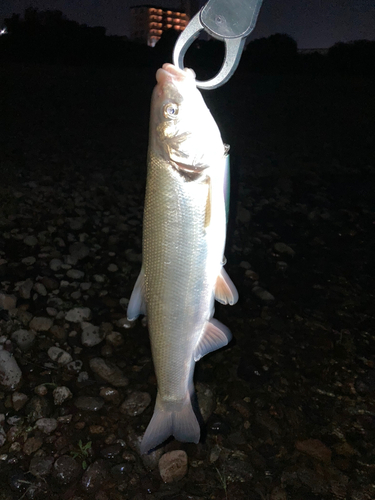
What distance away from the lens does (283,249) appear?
595cm

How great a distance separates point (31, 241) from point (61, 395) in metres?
2.68

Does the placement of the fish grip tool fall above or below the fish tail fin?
above

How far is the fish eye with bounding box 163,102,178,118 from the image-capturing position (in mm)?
1777

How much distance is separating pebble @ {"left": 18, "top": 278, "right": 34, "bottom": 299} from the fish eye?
3.31m

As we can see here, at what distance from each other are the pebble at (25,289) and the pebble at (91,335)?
808 mm

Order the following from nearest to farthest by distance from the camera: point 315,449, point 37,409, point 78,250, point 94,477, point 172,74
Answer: point 172,74 → point 94,477 → point 315,449 → point 37,409 → point 78,250

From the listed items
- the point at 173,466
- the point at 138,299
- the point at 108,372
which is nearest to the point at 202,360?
the point at 108,372

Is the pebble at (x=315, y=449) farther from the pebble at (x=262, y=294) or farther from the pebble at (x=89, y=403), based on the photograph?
the pebble at (x=262, y=294)

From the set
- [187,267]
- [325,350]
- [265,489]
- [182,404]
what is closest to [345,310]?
[325,350]

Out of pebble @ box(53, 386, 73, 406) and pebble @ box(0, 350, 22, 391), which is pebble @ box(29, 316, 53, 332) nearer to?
pebble @ box(0, 350, 22, 391)

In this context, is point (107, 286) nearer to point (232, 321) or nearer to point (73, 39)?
point (232, 321)

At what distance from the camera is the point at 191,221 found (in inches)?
71.2

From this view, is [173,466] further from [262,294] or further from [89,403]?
[262,294]

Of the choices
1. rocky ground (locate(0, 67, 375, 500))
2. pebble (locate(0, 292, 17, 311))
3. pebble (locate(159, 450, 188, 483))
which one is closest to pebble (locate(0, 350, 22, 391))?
rocky ground (locate(0, 67, 375, 500))
